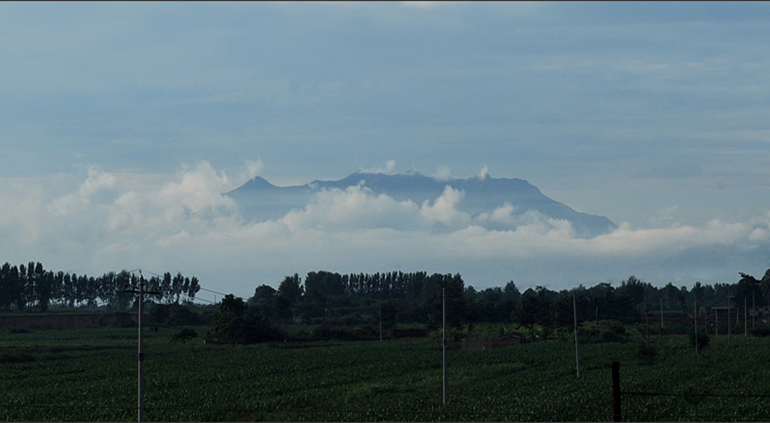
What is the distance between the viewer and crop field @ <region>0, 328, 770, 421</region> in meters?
44.8

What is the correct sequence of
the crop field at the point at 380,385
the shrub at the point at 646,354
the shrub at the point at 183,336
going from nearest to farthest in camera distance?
the crop field at the point at 380,385, the shrub at the point at 646,354, the shrub at the point at 183,336

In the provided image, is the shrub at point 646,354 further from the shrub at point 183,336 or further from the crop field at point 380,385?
the shrub at point 183,336

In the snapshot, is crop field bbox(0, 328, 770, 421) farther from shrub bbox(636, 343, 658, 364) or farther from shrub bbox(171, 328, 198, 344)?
shrub bbox(171, 328, 198, 344)

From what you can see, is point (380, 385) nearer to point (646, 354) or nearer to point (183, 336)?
point (646, 354)

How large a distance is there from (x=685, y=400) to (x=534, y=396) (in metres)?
8.98

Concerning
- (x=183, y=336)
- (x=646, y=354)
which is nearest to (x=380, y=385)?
(x=646, y=354)

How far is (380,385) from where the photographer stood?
60.1 m

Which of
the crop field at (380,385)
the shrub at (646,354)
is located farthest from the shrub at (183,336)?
the shrub at (646,354)

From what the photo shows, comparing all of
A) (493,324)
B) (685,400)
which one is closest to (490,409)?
(685,400)

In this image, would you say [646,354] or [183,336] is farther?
[183,336]

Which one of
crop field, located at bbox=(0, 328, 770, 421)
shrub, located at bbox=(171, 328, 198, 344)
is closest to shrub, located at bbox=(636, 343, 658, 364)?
crop field, located at bbox=(0, 328, 770, 421)

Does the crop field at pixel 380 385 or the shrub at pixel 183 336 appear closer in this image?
the crop field at pixel 380 385

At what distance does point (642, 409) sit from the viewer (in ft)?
143

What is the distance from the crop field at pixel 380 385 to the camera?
44.8 m
